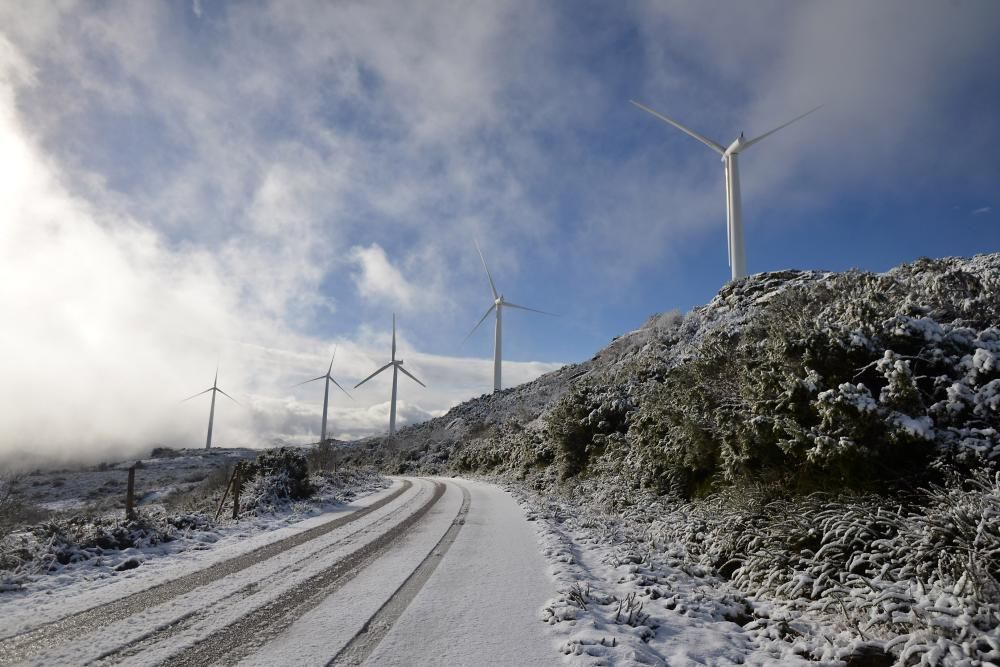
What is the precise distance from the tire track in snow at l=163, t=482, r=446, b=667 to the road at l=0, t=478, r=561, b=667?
0.02m

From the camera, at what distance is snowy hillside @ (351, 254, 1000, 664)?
205 inches

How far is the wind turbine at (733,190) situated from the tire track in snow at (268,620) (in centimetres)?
3748

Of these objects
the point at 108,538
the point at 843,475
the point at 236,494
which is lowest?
the point at 108,538

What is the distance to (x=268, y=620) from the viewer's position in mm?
5852

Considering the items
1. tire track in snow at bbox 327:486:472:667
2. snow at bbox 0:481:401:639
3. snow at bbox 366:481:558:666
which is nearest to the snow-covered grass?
snow at bbox 0:481:401:639

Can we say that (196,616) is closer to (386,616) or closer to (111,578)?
(386,616)

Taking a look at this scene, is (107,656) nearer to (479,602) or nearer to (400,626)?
(400,626)

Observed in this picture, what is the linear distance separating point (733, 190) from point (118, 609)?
43988 millimetres

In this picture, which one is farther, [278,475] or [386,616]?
[278,475]

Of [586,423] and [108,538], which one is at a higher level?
[586,423]

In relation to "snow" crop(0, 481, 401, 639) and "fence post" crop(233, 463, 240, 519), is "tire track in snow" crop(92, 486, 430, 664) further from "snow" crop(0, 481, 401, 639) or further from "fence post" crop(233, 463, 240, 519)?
"fence post" crop(233, 463, 240, 519)

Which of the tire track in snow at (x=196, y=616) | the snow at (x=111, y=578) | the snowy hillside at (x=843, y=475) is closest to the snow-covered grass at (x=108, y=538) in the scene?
the snow at (x=111, y=578)

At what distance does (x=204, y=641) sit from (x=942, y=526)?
8.16m

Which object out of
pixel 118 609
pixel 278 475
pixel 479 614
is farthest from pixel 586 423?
pixel 118 609
